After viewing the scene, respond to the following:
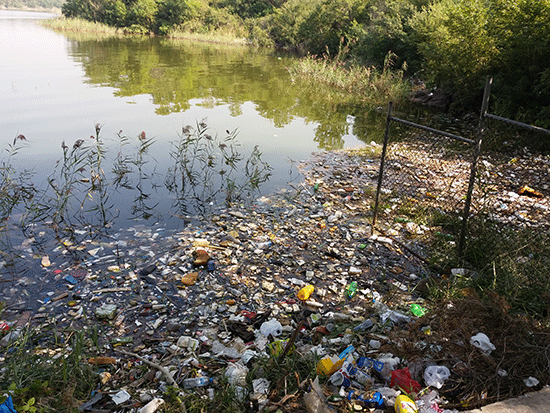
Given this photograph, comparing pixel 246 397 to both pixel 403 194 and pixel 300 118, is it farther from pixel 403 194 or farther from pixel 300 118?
pixel 300 118

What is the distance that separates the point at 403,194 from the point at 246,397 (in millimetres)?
4329

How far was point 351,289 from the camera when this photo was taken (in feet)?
12.4

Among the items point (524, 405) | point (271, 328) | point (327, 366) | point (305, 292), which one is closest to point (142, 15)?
point (305, 292)

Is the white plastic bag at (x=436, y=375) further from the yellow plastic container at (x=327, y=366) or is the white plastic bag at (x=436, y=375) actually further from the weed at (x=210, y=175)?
the weed at (x=210, y=175)

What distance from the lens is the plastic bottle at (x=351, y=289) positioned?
3.73 meters

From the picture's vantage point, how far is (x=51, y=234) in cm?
468

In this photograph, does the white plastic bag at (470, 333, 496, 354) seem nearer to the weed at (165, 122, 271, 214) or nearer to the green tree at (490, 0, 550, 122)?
the weed at (165, 122, 271, 214)

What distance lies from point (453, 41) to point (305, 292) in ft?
29.5

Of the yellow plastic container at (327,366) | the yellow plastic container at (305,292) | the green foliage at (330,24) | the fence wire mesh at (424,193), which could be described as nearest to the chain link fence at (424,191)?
the fence wire mesh at (424,193)

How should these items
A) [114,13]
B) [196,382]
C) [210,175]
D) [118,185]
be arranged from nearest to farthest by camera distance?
1. [196,382]
2. [118,185]
3. [210,175]
4. [114,13]

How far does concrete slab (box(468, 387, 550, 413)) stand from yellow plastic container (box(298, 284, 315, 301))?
1778 mm

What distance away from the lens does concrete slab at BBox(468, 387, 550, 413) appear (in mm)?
2010

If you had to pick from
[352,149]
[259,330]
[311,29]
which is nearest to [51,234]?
[259,330]

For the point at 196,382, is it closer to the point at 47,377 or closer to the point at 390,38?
the point at 47,377
